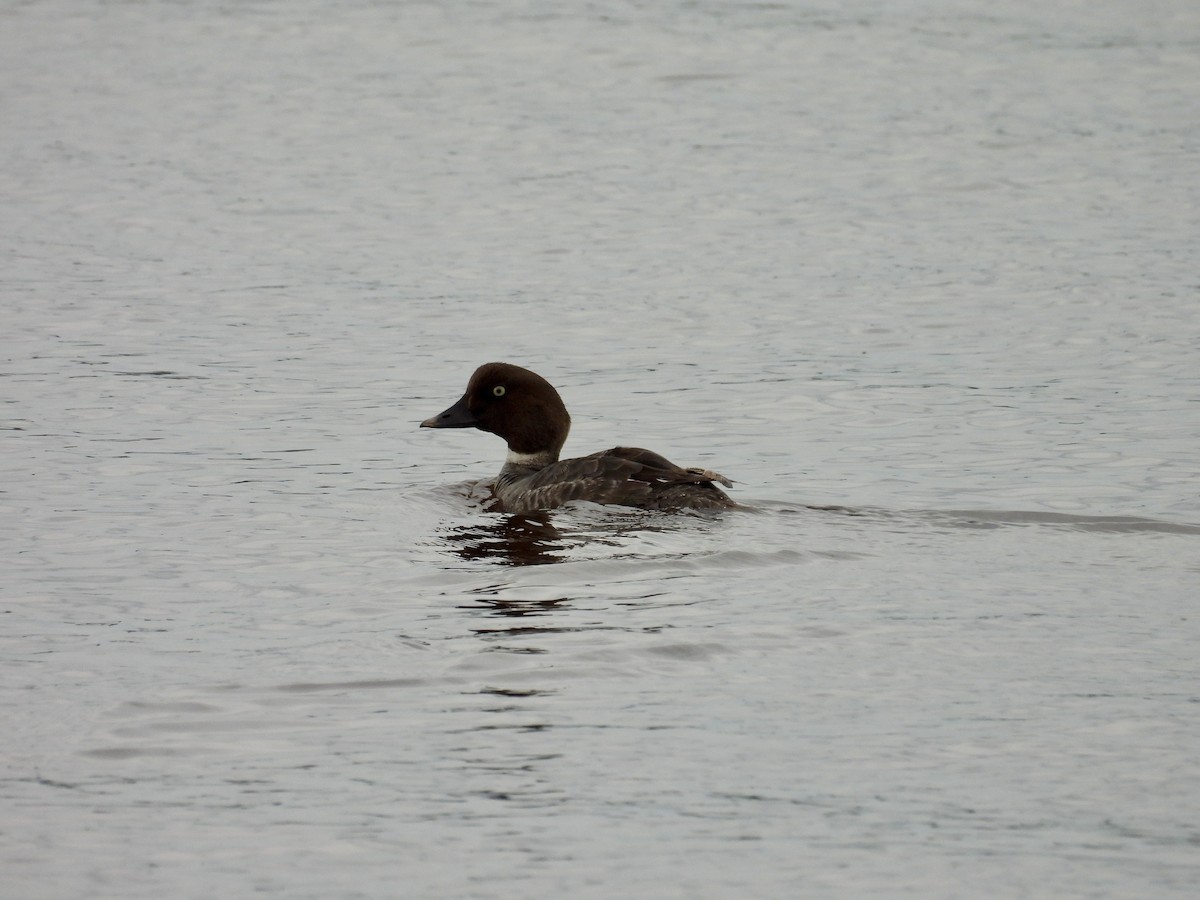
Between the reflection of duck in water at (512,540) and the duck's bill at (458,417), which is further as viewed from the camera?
the duck's bill at (458,417)

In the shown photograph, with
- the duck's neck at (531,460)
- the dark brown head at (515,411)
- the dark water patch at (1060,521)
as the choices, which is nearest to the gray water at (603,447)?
the dark water patch at (1060,521)

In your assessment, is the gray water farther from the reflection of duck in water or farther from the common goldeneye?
the common goldeneye

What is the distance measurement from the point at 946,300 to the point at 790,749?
9.95 metres

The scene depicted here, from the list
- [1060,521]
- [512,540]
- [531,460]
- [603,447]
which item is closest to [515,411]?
[531,460]

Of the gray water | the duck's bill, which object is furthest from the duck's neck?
the gray water

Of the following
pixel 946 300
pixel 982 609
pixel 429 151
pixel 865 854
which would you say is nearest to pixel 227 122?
pixel 429 151

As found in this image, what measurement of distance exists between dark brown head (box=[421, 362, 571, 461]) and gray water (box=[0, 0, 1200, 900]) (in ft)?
2.15

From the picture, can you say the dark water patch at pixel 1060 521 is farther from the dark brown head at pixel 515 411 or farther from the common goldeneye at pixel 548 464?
the dark brown head at pixel 515 411

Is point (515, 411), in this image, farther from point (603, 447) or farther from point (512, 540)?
point (512, 540)

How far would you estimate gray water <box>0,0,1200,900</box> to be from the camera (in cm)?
636

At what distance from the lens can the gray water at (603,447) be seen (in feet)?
20.9

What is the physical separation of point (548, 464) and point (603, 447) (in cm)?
81

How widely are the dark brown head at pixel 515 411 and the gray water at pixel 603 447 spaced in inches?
25.8

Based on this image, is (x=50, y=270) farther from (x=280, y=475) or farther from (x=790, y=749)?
(x=790, y=749)
